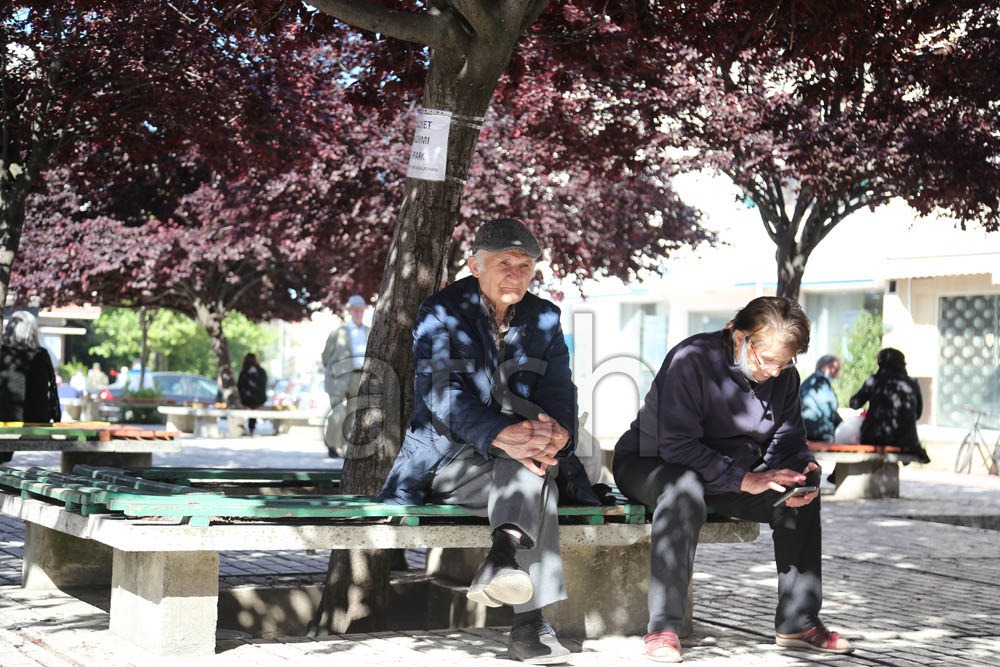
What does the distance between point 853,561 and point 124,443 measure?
5554 millimetres

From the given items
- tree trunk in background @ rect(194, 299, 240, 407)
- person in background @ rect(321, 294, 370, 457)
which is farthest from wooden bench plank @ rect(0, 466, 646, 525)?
tree trunk in background @ rect(194, 299, 240, 407)

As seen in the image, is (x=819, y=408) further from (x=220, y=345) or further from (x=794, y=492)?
(x=220, y=345)

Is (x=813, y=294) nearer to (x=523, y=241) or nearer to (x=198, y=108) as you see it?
(x=198, y=108)

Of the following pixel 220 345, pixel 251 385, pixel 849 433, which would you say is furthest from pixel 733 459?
pixel 220 345

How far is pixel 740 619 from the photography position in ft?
23.5

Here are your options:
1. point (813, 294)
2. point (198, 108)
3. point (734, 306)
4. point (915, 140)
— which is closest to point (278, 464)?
point (198, 108)

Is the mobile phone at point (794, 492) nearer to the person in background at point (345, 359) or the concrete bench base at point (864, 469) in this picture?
the concrete bench base at point (864, 469)

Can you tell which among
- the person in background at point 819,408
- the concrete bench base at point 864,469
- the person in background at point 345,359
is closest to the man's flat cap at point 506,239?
the concrete bench base at point 864,469

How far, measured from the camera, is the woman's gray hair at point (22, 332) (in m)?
11.7

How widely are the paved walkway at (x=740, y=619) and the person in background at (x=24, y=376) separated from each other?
1323 millimetres

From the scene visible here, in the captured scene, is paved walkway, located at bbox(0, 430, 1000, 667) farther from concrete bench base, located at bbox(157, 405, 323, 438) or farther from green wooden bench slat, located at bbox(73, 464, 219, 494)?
concrete bench base, located at bbox(157, 405, 323, 438)

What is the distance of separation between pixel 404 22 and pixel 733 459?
257cm

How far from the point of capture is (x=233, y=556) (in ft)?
30.0

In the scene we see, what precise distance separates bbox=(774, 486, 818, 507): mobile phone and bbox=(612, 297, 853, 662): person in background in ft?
0.05
